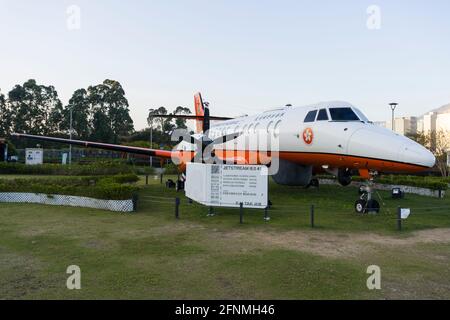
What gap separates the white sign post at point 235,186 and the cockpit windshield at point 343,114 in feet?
12.3

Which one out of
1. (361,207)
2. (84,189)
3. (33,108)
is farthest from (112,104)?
(361,207)

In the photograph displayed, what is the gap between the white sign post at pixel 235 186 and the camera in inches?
492

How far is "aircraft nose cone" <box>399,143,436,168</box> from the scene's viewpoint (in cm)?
1102

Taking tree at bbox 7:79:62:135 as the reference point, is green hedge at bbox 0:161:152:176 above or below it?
below

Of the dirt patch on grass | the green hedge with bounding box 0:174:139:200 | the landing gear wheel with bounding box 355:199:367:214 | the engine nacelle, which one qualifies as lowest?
the dirt patch on grass

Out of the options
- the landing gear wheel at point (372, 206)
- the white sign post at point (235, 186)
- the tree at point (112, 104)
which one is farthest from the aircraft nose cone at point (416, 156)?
the tree at point (112, 104)

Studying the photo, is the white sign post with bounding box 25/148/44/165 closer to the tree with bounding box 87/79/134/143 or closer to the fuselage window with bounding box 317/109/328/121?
the tree with bounding box 87/79/134/143

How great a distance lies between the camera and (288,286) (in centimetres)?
593

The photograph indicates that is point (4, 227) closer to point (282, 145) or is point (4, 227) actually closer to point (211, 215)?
point (211, 215)

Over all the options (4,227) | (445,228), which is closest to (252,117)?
(445,228)

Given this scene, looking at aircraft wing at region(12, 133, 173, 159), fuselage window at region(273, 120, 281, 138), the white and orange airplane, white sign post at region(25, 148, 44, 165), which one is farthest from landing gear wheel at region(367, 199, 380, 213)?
white sign post at region(25, 148, 44, 165)

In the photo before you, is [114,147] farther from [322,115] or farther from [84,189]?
[322,115]

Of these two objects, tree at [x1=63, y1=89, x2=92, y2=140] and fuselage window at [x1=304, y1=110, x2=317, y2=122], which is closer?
fuselage window at [x1=304, y1=110, x2=317, y2=122]
